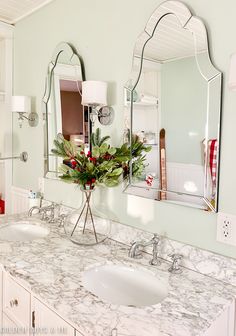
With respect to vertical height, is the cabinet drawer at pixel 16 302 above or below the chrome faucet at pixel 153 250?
below

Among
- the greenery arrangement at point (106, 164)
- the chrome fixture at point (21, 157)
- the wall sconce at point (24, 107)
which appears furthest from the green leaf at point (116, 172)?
the chrome fixture at point (21, 157)

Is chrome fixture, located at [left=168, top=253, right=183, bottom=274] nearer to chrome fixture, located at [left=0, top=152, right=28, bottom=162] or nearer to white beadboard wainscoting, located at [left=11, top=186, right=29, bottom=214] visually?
white beadboard wainscoting, located at [left=11, top=186, right=29, bottom=214]

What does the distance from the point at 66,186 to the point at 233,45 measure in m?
1.38

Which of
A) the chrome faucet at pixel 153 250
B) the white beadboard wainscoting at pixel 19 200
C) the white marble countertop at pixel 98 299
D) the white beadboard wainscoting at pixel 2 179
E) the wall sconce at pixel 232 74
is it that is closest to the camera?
the white marble countertop at pixel 98 299

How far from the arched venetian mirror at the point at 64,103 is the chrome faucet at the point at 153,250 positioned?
0.75 metres

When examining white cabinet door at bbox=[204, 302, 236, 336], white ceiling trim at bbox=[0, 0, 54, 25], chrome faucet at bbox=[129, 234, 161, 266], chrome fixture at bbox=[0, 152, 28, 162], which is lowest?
white cabinet door at bbox=[204, 302, 236, 336]

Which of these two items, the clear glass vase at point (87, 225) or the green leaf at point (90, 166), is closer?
the green leaf at point (90, 166)

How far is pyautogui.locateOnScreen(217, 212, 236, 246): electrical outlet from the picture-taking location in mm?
1216

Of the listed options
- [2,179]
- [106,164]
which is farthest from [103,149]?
[2,179]

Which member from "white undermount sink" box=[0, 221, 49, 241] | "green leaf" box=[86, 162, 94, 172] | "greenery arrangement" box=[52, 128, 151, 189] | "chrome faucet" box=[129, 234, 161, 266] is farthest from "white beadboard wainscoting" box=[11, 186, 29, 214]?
"chrome faucet" box=[129, 234, 161, 266]

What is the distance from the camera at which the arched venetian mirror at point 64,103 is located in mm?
1911

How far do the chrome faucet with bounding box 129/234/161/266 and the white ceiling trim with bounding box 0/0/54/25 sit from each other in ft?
6.10

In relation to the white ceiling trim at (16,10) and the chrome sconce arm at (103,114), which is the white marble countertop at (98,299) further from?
the white ceiling trim at (16,10)

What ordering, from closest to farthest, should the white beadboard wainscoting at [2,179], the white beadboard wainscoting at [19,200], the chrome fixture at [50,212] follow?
the chrome fixture at [50,212], the white beadboard wainscoting at [19,200], the white beadboard wainscoting at [2,179]
